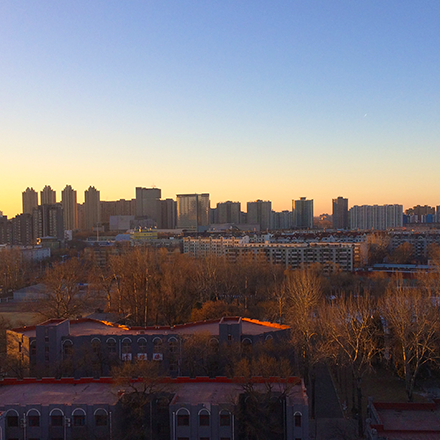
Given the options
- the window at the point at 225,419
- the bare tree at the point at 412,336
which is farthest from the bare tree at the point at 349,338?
the window at the point at 225,419

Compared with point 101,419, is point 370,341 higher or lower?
higher

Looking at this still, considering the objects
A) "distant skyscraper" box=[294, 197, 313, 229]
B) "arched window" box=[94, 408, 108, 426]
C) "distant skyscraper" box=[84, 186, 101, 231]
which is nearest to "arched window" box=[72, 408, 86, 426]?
"arched window" box=[94, 408, 108, 426]

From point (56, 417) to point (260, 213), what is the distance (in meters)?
61.1

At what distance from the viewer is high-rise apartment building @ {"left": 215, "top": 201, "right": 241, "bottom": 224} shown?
2815 inches

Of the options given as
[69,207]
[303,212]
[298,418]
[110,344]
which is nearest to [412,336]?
[298,418]

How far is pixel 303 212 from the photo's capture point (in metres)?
70.4

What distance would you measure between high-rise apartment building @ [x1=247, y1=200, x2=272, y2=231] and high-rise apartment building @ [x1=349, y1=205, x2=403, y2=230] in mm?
12106

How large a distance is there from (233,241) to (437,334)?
2326 centimetres

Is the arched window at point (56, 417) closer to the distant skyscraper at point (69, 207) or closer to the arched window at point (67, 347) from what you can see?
the arched window at point (67, 347)

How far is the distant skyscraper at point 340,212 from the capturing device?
71.5m

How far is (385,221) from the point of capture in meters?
63.7

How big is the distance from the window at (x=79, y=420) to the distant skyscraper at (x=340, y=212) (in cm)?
6702

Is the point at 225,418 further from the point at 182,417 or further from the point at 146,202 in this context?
the point at 146,202

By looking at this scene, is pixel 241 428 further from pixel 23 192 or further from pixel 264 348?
pixel 23 192
